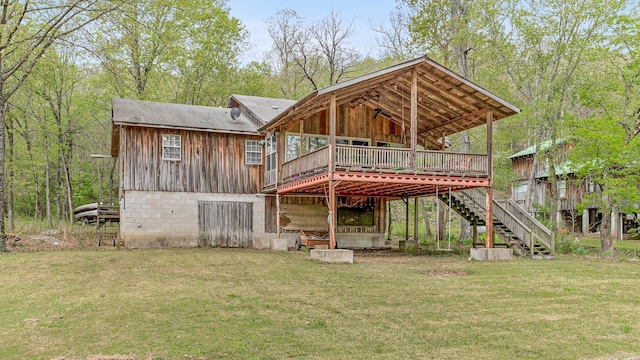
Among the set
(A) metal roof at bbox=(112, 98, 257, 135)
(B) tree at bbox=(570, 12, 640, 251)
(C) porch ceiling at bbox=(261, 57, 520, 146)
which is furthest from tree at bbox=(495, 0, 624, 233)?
(A) metal roof at bbox=(112, 98, 257, 135)

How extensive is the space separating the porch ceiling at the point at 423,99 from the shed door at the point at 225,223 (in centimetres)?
397

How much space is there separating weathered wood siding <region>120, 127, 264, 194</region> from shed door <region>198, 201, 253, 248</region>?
0.67 m

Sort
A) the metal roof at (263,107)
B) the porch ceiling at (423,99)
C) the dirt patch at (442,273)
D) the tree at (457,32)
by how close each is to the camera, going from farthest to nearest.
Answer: the tree at (457,32) < the metal roof at (263,107) < the porch ceiling at (423,99) < the dirt patch at (442,273)

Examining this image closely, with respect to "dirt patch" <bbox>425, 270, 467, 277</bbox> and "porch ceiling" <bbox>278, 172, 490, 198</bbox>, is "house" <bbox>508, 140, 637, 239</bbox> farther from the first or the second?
"dirt patch" <bbox>425, 270, 467, 277</bbox>

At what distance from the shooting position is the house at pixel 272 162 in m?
19.5

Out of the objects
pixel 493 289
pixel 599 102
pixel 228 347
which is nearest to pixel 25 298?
pixel 228 347

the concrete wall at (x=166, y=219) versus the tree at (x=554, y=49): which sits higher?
the tree at (x=554, y=49)

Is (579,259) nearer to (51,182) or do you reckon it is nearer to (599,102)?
(599,102)

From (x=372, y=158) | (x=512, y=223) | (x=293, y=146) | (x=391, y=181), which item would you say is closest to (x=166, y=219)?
(x=293, y=146)

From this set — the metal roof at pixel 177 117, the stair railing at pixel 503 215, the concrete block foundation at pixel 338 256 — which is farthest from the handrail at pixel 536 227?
the metal roof at pixel 177 117

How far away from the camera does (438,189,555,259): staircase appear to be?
19484 millimetres

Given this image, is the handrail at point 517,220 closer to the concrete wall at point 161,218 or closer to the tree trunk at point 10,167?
the concrete wall at point 161,218

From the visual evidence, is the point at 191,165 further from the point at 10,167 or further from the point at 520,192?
the point at 520,192

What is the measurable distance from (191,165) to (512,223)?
44.4 feet
